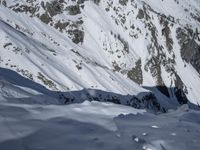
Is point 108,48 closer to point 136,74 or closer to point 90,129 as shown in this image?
point 136,74

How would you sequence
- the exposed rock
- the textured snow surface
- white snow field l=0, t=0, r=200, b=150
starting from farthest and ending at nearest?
the exposed rock
white snow field l=0, t=0, r=200, b=150
the textured snow surface

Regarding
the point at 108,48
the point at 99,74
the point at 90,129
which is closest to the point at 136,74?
the point at 108,48

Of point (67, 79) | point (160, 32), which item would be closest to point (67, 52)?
point (67, 79)

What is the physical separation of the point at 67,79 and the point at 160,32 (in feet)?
110

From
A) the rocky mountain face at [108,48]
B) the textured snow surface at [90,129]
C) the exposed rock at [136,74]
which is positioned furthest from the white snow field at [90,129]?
the exposed rock at [136,74]

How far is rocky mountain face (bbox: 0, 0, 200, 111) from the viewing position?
31781 millimetres

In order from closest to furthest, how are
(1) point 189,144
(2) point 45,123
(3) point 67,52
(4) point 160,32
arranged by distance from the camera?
(1) point 189,144, (2) point 45,123, (3) point 67,52, (4) point 160,32

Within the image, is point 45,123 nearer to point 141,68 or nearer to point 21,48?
point 21,48

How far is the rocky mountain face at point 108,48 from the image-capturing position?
3178 cm

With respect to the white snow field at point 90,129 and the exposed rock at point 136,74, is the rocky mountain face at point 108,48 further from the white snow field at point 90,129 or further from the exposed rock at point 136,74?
the white snow field at point 90,129

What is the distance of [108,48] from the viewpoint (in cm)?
5078

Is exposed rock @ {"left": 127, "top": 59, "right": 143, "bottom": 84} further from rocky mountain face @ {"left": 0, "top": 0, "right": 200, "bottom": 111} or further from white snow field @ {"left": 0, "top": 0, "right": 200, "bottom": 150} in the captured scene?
white snow field @ {"left": 0, "top": 0, "right": 200, "bottom": 150}

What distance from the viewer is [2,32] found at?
30172 mm

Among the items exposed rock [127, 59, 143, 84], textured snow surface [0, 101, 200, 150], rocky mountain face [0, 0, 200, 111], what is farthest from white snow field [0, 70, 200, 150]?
exposed rock [127, 59, 143, 84]
